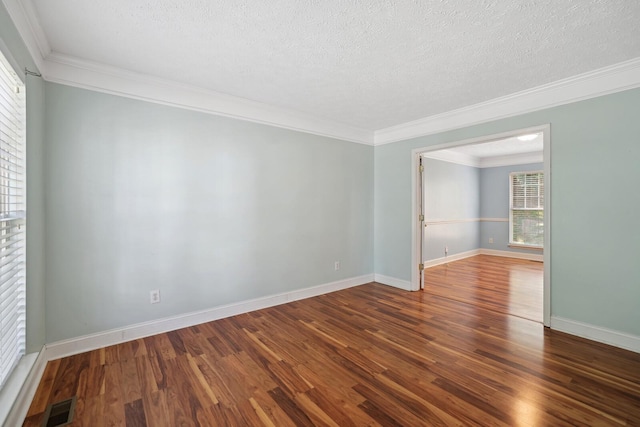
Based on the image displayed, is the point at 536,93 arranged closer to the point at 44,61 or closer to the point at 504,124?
the point at 504,124

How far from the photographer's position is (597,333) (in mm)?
2623

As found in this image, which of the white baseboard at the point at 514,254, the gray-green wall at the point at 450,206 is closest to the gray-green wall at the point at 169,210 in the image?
the gray-green wall at the point at 450,206

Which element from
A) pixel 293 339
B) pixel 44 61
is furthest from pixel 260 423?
pixel 44 61

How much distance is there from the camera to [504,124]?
3230 millimetres

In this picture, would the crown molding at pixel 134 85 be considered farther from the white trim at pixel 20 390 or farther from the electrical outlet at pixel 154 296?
the white trim at pixel 20 390

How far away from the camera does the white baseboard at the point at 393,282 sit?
→ 425 centimetres

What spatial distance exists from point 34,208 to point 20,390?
1207mm

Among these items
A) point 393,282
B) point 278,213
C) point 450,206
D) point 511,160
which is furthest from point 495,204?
point 278,213

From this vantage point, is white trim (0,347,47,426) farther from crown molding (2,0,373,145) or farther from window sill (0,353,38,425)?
crown molding (2,0,373,145)

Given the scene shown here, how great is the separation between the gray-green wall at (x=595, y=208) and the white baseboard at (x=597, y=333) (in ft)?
0.14

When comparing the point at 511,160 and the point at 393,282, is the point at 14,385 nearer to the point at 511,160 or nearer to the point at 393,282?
the point at 393,282

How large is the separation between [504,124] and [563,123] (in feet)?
1.76

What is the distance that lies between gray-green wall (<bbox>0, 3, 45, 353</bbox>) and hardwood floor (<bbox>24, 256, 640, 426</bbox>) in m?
0.39

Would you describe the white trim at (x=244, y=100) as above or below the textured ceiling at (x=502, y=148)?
below
